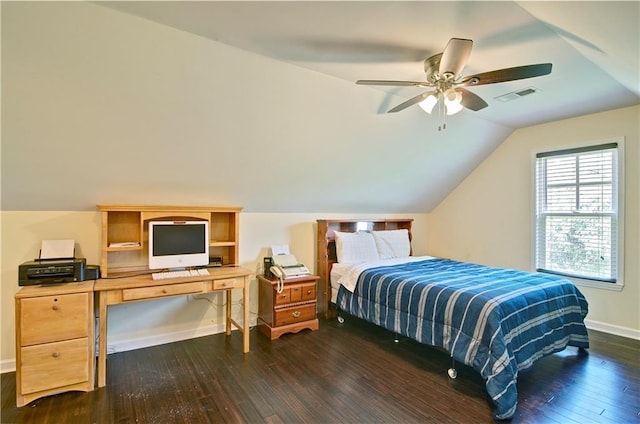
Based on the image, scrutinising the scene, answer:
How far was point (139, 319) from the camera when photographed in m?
3.15

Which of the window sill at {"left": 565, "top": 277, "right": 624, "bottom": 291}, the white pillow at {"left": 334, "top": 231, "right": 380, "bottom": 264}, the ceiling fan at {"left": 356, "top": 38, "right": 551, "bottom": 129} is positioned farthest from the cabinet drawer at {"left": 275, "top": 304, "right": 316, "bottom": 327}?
the window sill at {"left": 565, "top": 277, "right": 624, "bottom": 291}

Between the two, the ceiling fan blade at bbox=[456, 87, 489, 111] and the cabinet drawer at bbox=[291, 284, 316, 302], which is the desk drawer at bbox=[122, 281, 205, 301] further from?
the ceiling fan blade at bbox=[456, 87, 489, 111]

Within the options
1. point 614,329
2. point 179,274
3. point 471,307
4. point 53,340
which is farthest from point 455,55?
point 614,329

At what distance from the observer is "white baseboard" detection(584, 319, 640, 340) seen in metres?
3.45

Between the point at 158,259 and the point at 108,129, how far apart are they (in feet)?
4.00

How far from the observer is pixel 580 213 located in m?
3.84

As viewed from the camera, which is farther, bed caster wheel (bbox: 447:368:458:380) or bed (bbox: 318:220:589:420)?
bed caster wheel (bbox: 447:368:458:380)

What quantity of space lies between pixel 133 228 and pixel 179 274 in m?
0.68

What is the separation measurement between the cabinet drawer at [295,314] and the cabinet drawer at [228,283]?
1.95 feet

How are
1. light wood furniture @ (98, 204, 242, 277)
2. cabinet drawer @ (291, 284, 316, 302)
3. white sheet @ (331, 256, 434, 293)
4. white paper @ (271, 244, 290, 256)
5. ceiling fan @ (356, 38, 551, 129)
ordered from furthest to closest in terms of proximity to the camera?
white paper @ (271, 244, 290, 256)
white sheet @ (331, 256, 434, 293)
cabinet drawer @ (291, 284, 316, 302)
light wood furniture @ (98, 204, 242, 277)
ceiling fan @ (356, 38, 551, 129)

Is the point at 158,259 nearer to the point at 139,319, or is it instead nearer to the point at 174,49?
the point at 139,319

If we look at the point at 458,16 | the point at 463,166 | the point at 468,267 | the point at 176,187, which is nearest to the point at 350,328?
the point at 468,267

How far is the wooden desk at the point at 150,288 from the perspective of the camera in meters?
2.49

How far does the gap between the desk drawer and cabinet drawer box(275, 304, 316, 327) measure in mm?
924
